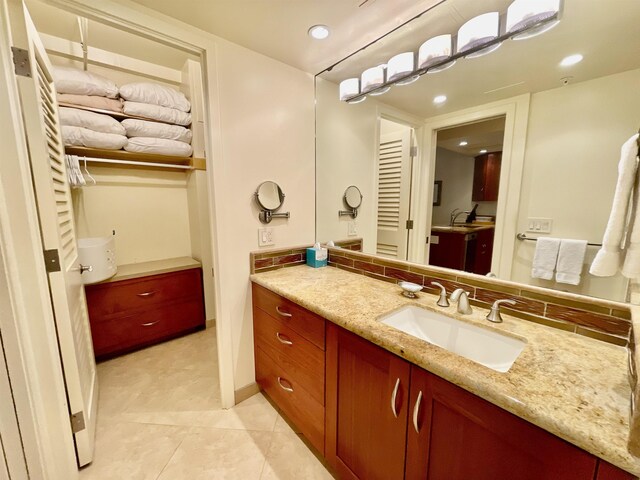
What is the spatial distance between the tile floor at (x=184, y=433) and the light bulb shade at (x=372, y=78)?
2128 millimetres

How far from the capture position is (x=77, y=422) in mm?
1228

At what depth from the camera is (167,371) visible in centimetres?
199

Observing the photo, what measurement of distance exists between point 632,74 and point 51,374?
94.6 inches

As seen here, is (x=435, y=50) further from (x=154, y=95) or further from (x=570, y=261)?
(x=154, y=95)

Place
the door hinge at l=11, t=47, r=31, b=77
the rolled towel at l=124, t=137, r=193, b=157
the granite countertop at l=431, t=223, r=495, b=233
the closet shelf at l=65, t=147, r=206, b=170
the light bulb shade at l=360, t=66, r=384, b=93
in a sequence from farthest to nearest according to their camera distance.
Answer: the rolled towel at l=124, t=137, r=193, b=157, the closet shelf at l=65, t=147, r=206, b=170, the light bulb shade at l=360, t=66, r=384, b=93, the granite countertop at l=431, t=223, r=495, b=233, the door hinge at l=11, t=47, r=31, b=77

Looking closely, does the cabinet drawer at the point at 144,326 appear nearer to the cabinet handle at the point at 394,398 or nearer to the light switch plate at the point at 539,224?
the cabinet handle at the point at 394,398

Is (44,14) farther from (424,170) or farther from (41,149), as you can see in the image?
(424,170)

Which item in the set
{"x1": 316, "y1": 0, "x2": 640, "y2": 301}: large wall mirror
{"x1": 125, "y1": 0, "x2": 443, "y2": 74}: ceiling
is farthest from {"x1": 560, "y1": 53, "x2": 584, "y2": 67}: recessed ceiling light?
{"x1": 125, "y1": 0, "x2": 443, "y2": 74}: ceiling

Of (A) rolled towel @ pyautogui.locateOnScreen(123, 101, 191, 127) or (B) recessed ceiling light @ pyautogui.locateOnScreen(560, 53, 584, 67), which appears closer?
(B) recessed ceiling light @ pyautogui.locateOnScreen(560, 53, 584, 67)

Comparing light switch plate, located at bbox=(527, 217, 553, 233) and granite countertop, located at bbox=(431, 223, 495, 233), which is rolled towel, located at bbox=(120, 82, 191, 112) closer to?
granite countertop, located at bbox=(431, 223, 495, 233)

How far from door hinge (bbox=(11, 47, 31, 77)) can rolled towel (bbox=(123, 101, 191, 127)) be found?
3.68 ft

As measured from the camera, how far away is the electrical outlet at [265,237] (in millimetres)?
1653

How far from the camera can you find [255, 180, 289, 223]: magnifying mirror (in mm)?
1605

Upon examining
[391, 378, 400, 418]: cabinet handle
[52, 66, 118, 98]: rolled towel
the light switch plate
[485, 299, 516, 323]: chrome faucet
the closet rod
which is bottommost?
[391, 378, 400, 418]: cabinet handle
